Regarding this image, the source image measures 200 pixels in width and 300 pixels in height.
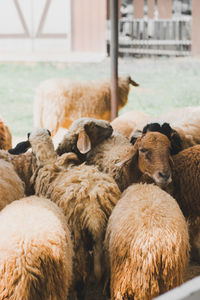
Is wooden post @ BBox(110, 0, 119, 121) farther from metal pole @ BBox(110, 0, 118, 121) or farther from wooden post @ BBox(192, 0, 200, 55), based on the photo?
wooden post @ BBox(192, 0, 200, 55)

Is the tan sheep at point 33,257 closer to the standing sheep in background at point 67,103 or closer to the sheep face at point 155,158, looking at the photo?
the sheep face at point 155,158

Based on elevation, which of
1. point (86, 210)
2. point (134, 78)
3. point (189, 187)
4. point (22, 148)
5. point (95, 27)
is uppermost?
point (95, 27)

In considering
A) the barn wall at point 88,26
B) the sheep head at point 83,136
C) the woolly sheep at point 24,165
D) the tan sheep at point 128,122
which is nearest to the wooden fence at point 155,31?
the barn wall at point 88,26

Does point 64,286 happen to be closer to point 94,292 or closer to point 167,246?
point 167,246

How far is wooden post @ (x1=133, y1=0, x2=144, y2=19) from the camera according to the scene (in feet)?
15.6

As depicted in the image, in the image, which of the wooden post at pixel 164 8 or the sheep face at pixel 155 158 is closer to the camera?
the sheep face at pixel 155 158

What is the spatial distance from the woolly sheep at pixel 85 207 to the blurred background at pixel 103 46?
2691 millimetres

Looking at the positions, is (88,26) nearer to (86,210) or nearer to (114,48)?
(114,48)

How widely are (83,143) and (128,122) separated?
1229mm

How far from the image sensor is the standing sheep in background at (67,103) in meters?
4.78

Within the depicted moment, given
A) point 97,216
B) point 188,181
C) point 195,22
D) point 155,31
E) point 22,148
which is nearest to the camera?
point 97,216

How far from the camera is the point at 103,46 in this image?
5.07m

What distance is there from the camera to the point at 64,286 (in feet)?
5.71

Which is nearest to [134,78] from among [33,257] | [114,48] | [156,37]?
[156,37]
